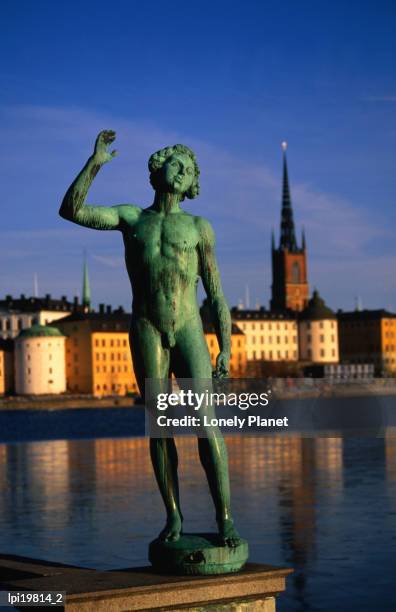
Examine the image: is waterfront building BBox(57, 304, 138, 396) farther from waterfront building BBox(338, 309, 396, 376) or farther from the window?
the window

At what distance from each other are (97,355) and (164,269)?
14343 centimetres

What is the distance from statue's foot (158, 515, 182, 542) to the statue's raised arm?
5.37 ft

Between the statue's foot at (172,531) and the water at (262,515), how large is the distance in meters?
1.53

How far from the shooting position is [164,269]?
702 cm

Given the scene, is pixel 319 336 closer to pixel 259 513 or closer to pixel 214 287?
pixel 259 513

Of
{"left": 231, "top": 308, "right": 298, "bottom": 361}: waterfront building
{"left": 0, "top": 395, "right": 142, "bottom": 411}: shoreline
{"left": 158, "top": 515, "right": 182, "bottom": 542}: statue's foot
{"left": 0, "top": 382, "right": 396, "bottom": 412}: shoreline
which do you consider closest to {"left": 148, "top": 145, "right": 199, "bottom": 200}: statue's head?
{"left": 158, "top": 515, "right": 182, "bottom": 542}: statue's foot

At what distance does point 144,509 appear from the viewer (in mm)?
14273

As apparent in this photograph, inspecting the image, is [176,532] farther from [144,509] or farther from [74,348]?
[74,348]

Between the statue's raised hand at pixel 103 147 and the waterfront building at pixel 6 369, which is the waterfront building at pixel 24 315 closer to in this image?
the waterfront building at pixel 6 369

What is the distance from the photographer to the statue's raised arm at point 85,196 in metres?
6.82

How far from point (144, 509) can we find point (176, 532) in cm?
732

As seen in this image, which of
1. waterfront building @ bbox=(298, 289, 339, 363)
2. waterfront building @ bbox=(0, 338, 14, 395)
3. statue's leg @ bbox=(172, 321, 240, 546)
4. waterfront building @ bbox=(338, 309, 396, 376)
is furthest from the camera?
waterfront building @ bbox=(338, 309, 396, 376)

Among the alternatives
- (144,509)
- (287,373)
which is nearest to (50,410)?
(287,373)

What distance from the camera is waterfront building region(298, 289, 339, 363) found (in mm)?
172000
